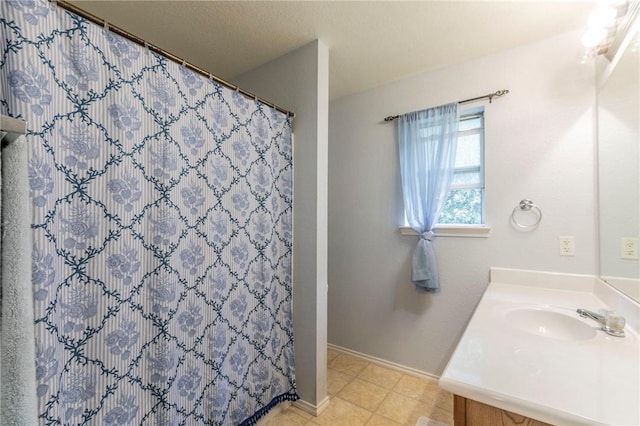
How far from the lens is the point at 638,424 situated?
58cm

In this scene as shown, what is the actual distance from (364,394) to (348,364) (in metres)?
0.41

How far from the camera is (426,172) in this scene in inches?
80.4

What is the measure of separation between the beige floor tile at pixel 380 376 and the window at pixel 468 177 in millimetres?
1283

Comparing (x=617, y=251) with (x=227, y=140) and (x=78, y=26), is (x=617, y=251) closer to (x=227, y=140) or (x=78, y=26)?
(x=227, y=140)

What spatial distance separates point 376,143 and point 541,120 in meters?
1.13

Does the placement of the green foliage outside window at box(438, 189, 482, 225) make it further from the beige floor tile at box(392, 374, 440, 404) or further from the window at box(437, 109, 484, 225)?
the beige floor tile at box(392, 374, 440, 404)

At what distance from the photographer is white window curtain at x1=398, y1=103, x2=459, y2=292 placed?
6.42 ft

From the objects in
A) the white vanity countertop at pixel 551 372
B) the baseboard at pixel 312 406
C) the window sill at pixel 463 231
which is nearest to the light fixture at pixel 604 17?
the window sill at pixel 463 231

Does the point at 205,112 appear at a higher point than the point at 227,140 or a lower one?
higher

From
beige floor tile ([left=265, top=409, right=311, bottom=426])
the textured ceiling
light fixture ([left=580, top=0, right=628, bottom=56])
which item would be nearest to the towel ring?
light fixture ([left=580, top=0, right=628, bottom=56])

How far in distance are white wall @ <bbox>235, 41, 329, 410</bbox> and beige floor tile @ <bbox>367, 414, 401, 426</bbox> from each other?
32 cm

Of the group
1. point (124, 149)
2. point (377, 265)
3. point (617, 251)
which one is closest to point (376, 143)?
point (377, 265)

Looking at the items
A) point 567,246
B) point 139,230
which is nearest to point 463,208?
point 567,246

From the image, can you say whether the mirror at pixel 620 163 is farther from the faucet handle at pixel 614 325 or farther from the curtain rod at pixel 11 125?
the curtain rod at pixel 11 125
